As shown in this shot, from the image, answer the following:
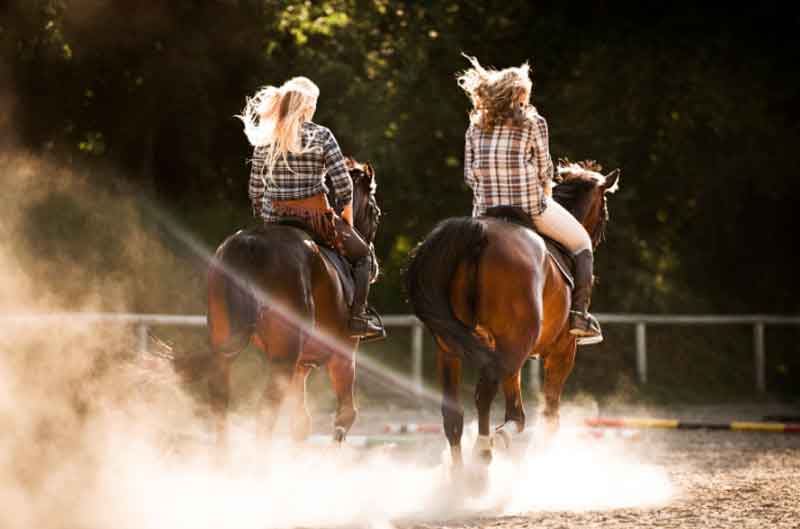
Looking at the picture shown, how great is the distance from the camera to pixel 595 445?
534 inches

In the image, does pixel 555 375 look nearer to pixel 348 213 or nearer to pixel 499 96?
pixel 348 213

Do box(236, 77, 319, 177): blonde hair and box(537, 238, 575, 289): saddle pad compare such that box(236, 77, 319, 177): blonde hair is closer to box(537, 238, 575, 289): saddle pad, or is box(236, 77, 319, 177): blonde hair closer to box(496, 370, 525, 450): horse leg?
box(537, 238, 575, 289): saddle pad

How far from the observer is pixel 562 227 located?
993cm

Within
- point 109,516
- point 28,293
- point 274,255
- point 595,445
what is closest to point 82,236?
point 28,293

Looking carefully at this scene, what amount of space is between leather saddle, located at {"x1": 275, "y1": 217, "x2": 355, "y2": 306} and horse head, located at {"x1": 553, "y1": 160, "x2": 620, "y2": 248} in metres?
2.14

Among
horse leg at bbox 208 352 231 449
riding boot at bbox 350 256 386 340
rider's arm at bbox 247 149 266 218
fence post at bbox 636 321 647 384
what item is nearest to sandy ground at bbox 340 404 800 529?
horse leg at bbox 208 352 231 449

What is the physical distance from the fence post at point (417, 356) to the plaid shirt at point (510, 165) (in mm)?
9750

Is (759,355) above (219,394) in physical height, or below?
below

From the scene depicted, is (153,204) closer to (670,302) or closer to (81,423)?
(670,302)

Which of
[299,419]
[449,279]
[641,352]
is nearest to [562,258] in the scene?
[449,279]

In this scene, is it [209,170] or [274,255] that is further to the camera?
[209,170]

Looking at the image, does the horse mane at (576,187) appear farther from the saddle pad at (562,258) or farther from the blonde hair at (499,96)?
the blonde hair at (499,96)

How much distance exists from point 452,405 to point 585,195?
254 cm

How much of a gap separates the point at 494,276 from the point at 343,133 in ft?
43.5
